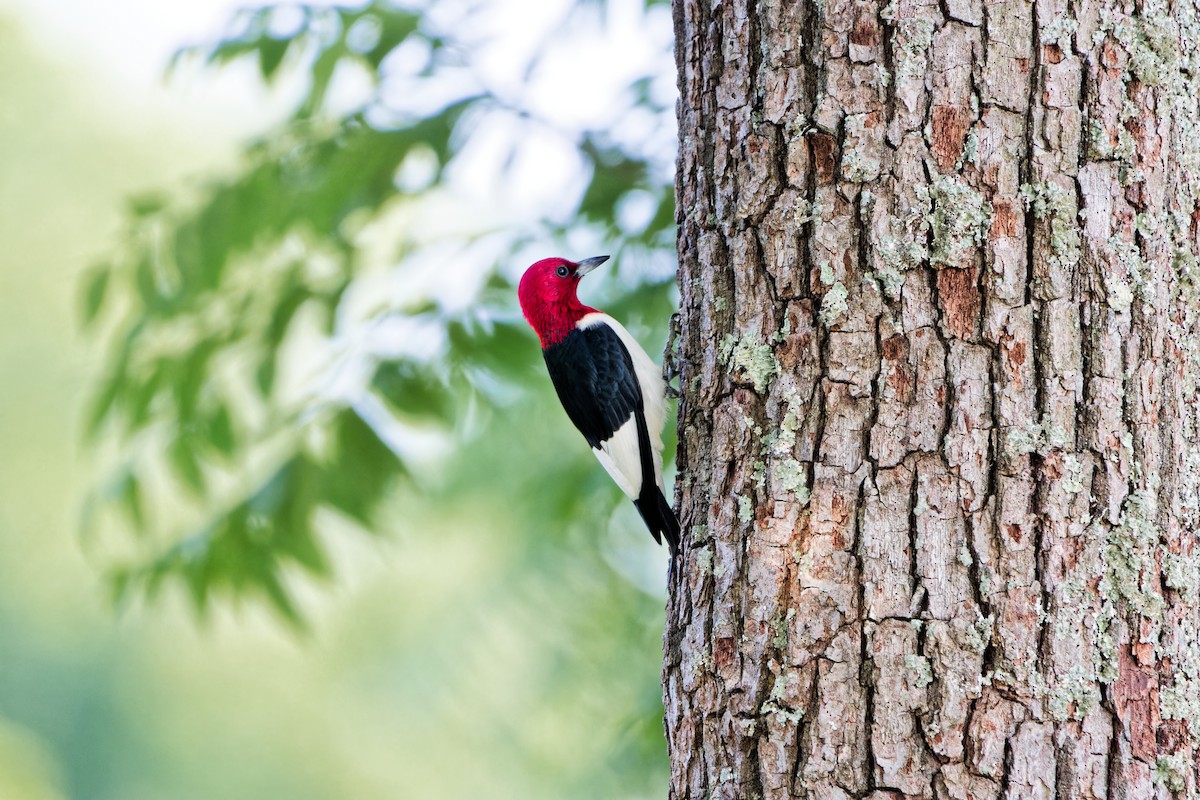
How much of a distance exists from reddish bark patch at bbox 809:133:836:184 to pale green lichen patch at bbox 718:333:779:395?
28 cm

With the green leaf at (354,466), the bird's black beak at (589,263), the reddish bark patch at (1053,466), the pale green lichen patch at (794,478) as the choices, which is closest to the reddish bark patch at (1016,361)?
the reddish bark patch at (1053,466)

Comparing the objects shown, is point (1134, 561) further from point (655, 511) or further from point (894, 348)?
point (655, 511)

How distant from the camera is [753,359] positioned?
5.94ft

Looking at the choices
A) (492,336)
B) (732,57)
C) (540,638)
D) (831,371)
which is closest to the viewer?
(831,371)

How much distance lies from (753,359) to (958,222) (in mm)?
385

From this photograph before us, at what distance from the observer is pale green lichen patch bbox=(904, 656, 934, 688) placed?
1.55 m

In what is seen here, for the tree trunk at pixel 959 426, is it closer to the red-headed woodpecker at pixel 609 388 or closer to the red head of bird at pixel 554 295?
the red-headed woodpecker at pixel 609 388

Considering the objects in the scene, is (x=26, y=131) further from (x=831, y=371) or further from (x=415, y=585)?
(x=831, y=371)

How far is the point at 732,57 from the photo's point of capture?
191cm

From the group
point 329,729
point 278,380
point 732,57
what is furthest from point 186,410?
point 329,729

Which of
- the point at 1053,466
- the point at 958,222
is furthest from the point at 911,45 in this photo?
the point at 1053,466

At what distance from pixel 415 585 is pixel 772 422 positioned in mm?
7308

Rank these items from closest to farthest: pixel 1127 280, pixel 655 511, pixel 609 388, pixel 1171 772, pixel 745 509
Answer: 1. pixel 1171 772
2. pixel 1127 280
3. pixel 745 509
4. pixel 655 511
5. pixel 609 388

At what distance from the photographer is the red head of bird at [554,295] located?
10.5 feet
